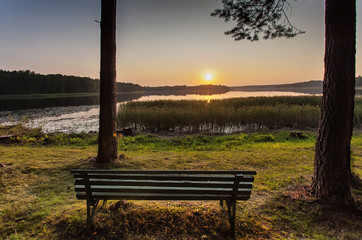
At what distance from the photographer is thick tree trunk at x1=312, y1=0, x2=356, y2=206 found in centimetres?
312

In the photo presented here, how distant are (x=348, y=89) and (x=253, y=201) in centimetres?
217

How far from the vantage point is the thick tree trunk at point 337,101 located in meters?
3.12

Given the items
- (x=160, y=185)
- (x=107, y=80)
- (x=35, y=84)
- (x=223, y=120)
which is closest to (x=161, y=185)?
(x=160, y=185)

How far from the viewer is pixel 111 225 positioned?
278 cm

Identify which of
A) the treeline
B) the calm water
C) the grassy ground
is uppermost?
the treeline

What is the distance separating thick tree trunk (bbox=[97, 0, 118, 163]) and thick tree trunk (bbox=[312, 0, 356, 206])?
4493 mm

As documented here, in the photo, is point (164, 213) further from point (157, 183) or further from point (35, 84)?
point (35, 84)

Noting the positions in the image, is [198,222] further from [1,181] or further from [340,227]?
[1,181]

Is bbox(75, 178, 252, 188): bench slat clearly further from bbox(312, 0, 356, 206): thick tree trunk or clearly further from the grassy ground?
bbox(312, 0, 356, 206): thick tree trunk

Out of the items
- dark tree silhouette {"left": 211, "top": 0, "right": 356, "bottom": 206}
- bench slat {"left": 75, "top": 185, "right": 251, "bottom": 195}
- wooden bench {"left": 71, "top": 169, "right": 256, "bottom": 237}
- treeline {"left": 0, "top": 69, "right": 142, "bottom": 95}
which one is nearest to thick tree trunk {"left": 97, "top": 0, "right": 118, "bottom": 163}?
wooden bench {"left": 71, "top": 169, "right": 256, "bottom": 237}

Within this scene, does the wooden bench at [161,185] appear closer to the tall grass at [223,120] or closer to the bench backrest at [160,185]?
the bench backrest at [160,185]

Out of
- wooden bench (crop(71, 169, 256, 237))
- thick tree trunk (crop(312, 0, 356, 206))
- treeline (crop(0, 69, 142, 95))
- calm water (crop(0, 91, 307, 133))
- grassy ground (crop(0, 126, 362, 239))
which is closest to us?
wooden bench (crop(71, 169, 256, 237))

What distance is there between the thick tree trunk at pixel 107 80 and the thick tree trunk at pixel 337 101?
14.7 feet

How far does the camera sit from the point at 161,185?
2.50 meters
